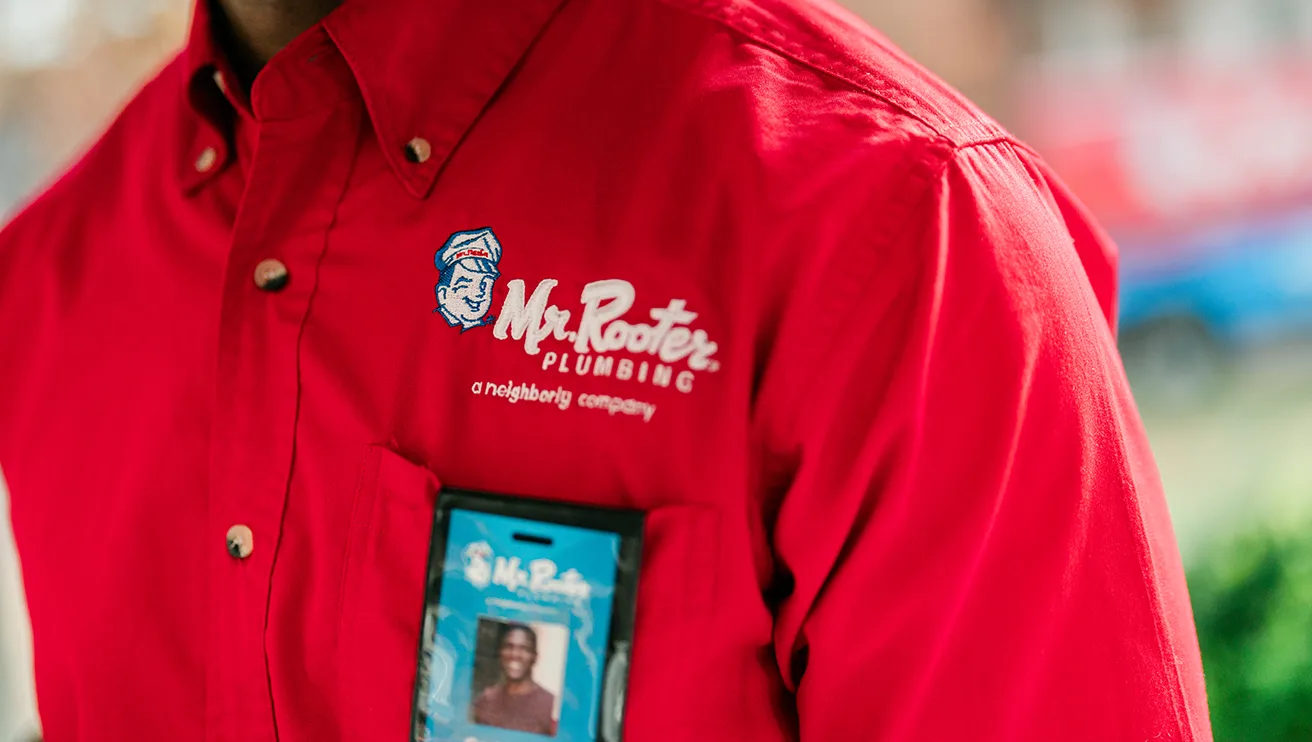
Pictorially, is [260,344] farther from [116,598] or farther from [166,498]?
[116,598]

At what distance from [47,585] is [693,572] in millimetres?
621

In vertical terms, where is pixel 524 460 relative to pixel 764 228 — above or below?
below

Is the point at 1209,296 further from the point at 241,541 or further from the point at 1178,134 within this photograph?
the point at 241,541

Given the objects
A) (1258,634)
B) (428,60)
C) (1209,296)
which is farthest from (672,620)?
(1209,296)

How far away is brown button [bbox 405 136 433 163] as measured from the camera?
849 millimetres

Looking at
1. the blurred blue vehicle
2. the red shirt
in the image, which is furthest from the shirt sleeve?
the blurred blue vehicle

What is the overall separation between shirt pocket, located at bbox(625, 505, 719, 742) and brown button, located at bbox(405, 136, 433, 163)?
309 millimetres

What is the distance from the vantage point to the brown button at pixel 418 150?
849 millimetres

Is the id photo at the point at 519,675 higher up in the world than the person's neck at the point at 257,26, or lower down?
lower down

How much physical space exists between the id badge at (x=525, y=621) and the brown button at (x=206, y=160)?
1.25 ft

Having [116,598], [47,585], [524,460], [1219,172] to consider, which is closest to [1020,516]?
[524,460]

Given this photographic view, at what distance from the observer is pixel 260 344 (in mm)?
881

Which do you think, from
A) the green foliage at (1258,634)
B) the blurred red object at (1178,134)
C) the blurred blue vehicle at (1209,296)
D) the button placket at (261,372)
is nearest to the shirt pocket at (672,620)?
the button placket at (261,372)

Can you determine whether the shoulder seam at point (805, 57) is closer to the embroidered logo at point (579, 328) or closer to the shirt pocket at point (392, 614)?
the embroidered logo at point (579, 328)
